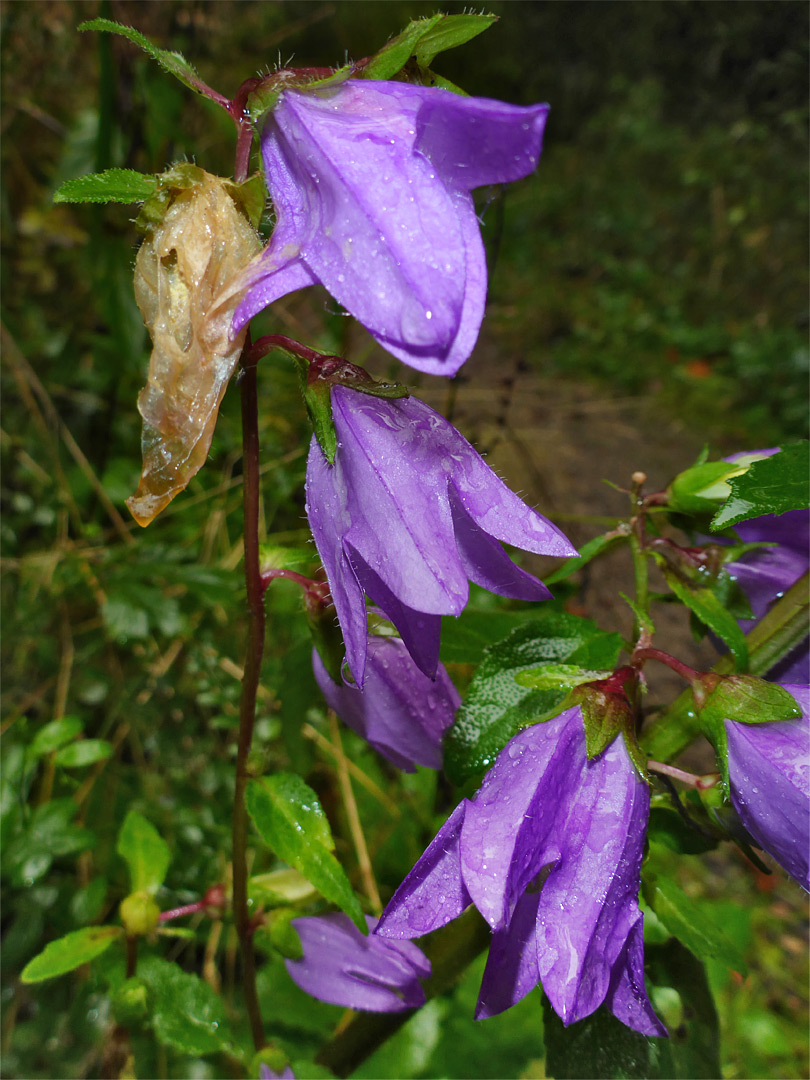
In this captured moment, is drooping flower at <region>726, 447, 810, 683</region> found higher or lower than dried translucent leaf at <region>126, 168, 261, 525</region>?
lower

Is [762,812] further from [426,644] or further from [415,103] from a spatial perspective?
[415,103]

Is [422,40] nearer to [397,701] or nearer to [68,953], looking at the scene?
[397,701]

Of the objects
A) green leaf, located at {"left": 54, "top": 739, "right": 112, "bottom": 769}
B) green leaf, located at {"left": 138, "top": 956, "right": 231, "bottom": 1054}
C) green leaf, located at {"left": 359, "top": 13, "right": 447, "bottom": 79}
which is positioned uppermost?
green leaf, located at {"left": 359, "top": 13, "right": 447, "bottom": 79}

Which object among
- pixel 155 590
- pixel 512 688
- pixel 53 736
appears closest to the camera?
pixel 512 688

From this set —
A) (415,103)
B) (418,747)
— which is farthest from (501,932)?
(415,103)

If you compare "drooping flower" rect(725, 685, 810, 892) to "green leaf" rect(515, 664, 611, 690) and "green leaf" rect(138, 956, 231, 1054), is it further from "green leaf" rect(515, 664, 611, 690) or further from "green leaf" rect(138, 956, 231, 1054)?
"green leaf" rect(138, 956, 231, 1054)

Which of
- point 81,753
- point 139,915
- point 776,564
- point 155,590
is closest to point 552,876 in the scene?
point 776,564

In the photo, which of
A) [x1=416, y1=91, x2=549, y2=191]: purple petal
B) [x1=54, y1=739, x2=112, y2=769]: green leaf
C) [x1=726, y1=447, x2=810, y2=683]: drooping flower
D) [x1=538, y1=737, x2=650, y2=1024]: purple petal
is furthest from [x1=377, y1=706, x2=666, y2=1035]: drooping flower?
[x1=54, y1=739, x2=112, y2=769]: green leaf
